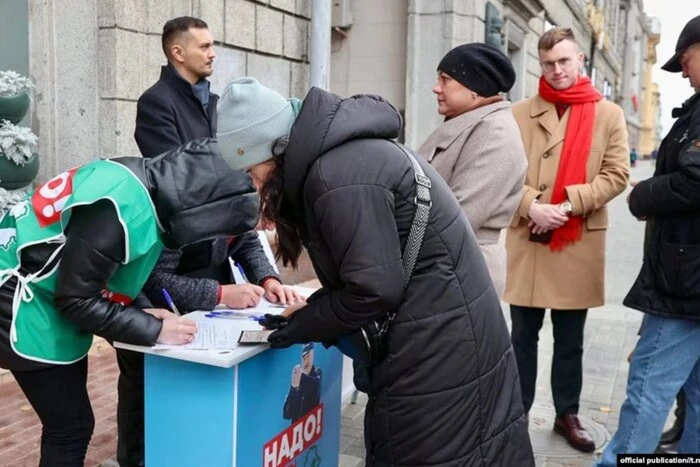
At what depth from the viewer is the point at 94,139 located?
207 inches

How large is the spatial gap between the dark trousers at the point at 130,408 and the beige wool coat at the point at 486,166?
1.40m

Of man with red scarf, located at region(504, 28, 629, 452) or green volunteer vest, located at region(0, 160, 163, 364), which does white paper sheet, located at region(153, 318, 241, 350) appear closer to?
green volunteer vest, located at region(0, 160, 163, 364)

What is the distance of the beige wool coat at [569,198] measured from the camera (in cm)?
353

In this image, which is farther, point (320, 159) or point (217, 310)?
point (217, 310)

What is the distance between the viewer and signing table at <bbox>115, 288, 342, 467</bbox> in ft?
6.77

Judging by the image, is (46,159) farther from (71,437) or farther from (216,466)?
(216,466)

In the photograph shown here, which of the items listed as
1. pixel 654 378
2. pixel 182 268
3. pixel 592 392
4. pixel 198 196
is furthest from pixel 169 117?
pixel 592 392

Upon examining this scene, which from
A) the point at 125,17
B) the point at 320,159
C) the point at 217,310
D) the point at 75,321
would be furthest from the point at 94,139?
the point at 320,159

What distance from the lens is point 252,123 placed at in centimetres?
181

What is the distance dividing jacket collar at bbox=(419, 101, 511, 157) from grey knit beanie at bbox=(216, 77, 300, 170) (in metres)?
1.17

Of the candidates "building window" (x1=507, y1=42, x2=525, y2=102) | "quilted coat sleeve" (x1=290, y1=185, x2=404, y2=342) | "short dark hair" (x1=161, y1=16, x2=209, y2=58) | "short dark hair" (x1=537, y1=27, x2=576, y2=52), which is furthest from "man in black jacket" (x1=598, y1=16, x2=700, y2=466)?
"building window" (x1=507, y1=42, x2=525, y2=102)

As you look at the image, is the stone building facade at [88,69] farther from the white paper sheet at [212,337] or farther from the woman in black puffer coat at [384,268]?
the woman in black puffer coat at [384,268]

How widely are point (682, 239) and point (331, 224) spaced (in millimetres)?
1729

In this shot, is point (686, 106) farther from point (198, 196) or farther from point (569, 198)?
point (198, 196)
